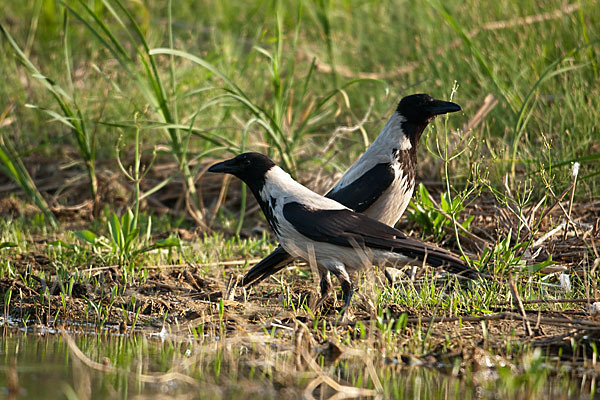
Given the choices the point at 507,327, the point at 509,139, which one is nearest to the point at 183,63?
the point at 509,139

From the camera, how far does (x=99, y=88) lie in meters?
9.10

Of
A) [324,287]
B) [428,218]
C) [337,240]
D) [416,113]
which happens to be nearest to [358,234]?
[337,240]

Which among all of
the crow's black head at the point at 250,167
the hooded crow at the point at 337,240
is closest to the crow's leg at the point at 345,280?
the hooded crow at the point at 337,240

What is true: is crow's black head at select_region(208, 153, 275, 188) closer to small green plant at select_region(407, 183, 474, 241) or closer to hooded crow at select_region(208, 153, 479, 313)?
hooded crow at select_region(208, 153, 479, 313)

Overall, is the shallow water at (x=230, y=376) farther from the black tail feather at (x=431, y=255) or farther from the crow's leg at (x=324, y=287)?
the black tail feather at (x=431, y=255)

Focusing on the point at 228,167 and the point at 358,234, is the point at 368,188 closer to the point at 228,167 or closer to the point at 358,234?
the point at 358,234

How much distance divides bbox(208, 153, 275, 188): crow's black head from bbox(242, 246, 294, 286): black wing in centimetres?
47

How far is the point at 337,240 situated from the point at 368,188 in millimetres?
780

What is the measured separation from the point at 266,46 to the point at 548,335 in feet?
27.4

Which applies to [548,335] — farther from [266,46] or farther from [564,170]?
[266,46]

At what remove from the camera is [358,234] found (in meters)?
4.57

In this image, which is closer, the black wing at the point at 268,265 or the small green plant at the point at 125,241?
the black wing at the point at 268,265

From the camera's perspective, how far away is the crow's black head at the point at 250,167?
5055 millimetres

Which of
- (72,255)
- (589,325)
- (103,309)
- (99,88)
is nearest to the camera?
(589,325)
